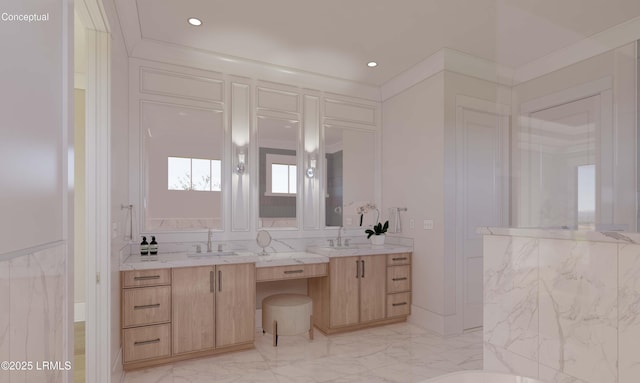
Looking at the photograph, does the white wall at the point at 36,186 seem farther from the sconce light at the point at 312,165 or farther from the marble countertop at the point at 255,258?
the sconce light at the point at 312,165

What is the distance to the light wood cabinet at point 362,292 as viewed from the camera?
3.44 meters

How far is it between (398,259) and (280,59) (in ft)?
8.47

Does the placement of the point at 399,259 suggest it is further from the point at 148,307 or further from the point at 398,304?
the point at 148,307

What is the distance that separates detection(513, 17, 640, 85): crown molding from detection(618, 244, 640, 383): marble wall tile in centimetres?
103

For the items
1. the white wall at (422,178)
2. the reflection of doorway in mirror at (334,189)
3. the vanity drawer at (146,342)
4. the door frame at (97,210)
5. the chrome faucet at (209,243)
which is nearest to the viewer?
the door frame at (97,210)

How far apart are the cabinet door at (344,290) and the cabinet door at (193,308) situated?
1.20 metres

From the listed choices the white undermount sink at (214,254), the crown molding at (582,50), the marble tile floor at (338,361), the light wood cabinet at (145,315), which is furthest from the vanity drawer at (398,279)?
the crown molding at (582,50)

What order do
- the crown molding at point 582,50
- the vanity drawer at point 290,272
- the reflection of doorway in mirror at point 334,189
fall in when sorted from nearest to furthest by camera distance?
the crown molding at point 582,50 < the vanity drawer at point 290,272 < the reflection of doorway in mirror at point 334,189

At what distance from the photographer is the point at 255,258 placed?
3076 millimetres

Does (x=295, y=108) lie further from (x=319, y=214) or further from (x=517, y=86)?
(x=517, y=86)

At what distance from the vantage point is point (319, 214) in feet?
13.2

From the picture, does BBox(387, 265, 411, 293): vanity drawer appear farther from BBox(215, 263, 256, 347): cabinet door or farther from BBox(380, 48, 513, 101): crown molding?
BBox(380, 48, 513, 101): crown molding

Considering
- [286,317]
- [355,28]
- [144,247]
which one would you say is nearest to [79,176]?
[144,247]

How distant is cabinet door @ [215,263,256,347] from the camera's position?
2896mm
